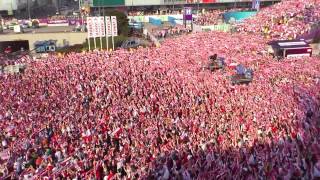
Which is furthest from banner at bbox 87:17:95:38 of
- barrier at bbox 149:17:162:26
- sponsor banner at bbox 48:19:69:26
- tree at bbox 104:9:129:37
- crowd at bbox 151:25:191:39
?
sponsor banner at bbox 48:19:69:26

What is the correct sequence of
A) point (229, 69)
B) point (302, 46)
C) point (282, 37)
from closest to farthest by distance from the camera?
point (229, 69)
point (302, 46)
point (282, 37)

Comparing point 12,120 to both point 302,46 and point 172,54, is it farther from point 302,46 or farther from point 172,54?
point 302,46

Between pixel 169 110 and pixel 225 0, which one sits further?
pixel 225 0

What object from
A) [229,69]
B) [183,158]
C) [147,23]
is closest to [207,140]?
[183,158]

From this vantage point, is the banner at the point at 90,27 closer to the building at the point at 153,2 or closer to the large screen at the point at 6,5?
the building at the point at 153,2

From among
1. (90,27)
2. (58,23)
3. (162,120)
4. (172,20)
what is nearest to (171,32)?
(172,20)

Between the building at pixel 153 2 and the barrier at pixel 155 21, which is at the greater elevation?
the building at pixel 153 2

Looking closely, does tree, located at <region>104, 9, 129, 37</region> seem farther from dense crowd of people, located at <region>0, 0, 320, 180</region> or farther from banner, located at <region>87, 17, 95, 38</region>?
dense crowd of people, located at <region>0, 0, 320, 180</region>

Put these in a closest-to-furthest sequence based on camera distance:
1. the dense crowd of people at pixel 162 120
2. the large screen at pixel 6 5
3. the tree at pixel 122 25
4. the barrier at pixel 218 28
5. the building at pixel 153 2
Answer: the dense crowd of people at pixel 162 120
the barrier at pixel 218 28
the tree at pixel 122 25
the building at pixel 153 2
the large screen at pixel 6 5

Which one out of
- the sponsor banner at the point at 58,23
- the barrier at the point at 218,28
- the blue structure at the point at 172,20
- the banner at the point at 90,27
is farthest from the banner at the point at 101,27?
the sponsor banner at the point at 58,23
